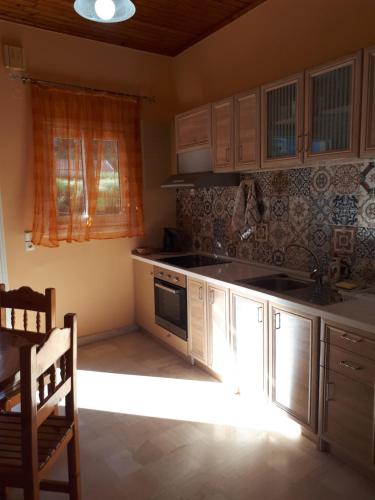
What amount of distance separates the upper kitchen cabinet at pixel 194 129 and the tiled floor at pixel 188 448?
1.95 meters

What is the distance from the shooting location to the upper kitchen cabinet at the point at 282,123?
8.02 ft

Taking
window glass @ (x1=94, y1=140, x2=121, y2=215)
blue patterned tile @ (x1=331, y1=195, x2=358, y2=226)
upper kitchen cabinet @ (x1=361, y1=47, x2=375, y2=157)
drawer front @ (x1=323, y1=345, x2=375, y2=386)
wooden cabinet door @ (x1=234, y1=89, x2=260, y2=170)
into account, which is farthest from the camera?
window glass @ (x1=94, y1=140, x2=121, y2=215)

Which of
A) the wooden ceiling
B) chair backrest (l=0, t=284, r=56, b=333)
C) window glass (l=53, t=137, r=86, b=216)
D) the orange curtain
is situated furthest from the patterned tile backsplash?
chair backrest (l=0, t=284, r=56, b=333)

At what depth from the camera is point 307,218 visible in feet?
9.28

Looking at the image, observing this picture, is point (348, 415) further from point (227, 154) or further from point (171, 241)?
point (171, 241)

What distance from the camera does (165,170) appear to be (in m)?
4.21

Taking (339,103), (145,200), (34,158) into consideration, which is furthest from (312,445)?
(34,158)

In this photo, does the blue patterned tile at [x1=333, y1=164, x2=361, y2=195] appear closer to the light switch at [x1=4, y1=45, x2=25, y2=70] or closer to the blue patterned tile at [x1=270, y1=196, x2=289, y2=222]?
the blue patterned tile at [x1=270, y1=196, x2=289, y2=222]

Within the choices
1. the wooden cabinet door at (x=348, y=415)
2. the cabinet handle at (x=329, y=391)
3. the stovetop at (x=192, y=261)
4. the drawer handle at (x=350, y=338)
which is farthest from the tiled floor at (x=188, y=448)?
the stovetop at (x=192, y=261)

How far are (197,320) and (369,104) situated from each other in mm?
1934

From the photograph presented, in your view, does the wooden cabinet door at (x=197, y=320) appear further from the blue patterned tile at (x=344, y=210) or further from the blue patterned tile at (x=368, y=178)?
the blue patterned tile at (x=368, y=178)

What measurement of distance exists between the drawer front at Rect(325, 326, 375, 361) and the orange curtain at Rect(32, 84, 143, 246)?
240 centimetres

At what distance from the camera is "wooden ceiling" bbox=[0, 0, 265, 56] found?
3031mm

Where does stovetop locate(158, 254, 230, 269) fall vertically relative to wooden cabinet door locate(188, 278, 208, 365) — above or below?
above
